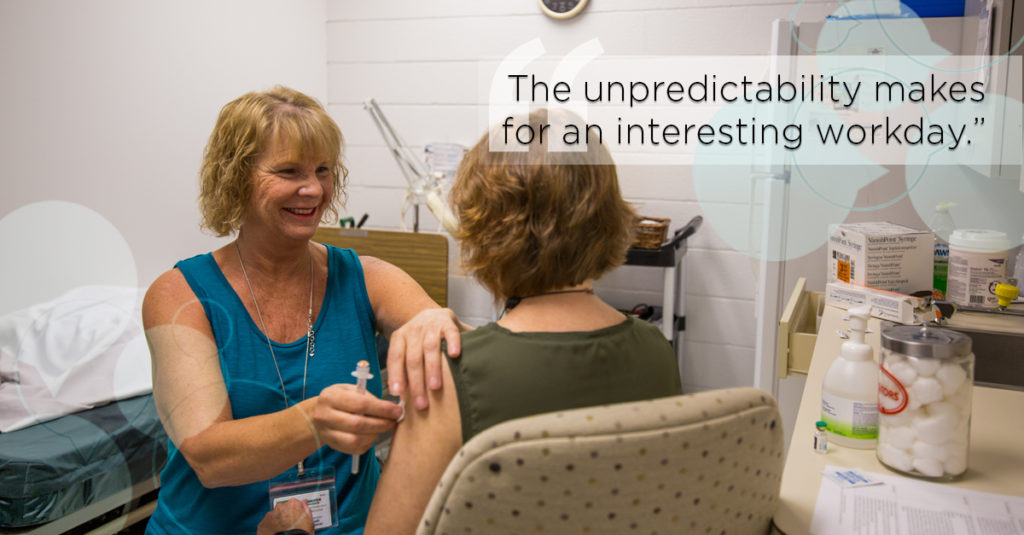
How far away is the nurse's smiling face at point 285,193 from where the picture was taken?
1.25m

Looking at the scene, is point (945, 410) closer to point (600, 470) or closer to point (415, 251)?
point (600, 470)

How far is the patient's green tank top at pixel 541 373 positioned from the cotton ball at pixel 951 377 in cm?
35

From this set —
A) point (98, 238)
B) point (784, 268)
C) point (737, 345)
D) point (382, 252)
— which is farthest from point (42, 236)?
point (737, 345)

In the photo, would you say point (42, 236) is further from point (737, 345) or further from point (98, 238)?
point (737, 345)

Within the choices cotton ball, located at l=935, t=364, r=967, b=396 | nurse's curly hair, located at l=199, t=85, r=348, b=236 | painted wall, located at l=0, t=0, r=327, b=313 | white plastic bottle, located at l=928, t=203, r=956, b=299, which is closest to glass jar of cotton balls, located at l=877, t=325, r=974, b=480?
cotton ball, located at l=935, t=364, r=967, b=396

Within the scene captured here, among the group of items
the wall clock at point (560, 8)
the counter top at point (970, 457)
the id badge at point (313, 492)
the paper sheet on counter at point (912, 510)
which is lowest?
the id badge at point (313, 492)

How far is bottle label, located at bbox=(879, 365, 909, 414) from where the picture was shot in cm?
90

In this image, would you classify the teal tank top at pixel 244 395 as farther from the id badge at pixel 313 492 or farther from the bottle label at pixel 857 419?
the bottle label at pixel 857 419

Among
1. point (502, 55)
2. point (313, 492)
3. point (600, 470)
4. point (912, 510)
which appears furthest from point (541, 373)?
point (502, 55)

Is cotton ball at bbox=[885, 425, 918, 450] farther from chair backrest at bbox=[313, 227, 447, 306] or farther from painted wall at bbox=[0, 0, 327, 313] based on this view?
chair backrest at bbox=[313, 227, 447, 306]

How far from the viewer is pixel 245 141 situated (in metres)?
1.23

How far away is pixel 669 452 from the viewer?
0.61 m

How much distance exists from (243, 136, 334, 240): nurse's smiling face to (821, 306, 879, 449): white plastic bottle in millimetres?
870

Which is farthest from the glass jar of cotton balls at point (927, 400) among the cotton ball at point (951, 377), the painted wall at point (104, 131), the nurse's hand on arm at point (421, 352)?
the painted wall at point (104, 131)
